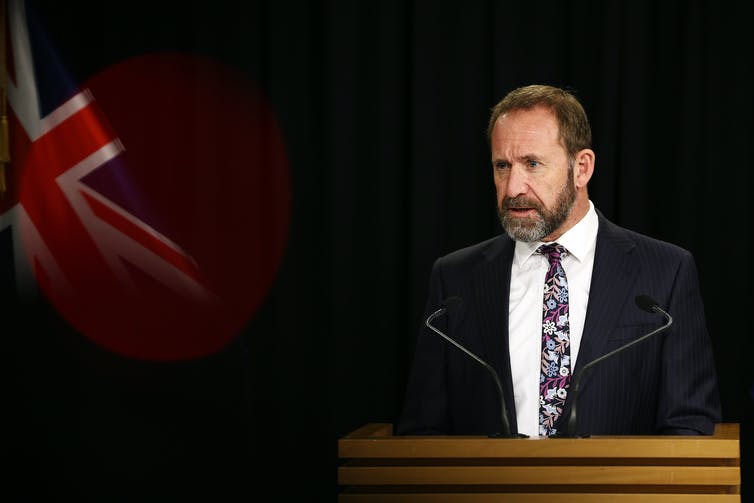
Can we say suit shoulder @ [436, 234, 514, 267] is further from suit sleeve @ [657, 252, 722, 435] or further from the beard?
suit sleeve @ [657, 252, 722, 435]

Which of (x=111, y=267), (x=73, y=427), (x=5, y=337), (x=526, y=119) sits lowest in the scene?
(x=73, y=427)

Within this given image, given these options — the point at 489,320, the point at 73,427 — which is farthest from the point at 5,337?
the point at 489,320

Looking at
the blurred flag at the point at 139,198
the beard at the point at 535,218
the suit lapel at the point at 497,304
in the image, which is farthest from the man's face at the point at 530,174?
the blurred flag at the point at 139,198

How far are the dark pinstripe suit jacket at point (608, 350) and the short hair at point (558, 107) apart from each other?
0.80ft

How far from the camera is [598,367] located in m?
2.51

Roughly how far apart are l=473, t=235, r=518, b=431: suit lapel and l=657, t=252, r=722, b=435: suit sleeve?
37 centimetres

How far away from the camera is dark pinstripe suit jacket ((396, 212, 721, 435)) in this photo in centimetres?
247

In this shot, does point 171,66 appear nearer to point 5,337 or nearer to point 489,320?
point 5,337

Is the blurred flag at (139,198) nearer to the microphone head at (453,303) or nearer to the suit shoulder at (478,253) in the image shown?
the suit shoulder at (478,253)

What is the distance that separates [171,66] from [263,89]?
0.41 metres

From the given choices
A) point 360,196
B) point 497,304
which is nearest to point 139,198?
point 360,196

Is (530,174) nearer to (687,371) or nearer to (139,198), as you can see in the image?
(687,371)

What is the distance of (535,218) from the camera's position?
2615mm

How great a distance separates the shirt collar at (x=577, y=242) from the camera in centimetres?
266
